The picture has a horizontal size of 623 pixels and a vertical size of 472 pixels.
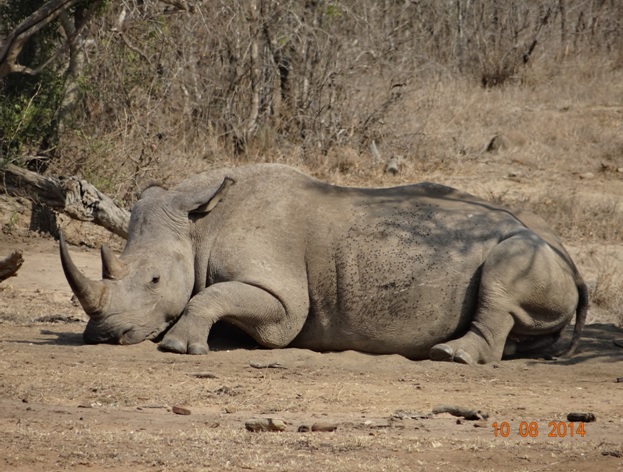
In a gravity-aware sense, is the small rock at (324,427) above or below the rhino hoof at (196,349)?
above

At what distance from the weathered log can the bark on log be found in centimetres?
282

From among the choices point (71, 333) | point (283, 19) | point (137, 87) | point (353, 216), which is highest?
point (283, 19)

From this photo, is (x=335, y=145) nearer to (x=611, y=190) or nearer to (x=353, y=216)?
(x=611, y=190)

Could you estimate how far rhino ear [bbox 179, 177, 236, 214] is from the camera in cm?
957

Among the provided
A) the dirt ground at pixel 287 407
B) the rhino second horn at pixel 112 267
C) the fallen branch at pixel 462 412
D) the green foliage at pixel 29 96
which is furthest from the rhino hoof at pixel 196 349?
the green foliage at pixel 29 96

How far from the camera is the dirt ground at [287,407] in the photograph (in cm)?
562

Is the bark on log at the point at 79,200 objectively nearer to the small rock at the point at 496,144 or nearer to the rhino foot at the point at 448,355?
the rhino foot at the point at 448,355

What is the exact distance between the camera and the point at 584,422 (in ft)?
22.4

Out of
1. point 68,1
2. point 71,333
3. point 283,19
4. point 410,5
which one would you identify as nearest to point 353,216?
point 71,333

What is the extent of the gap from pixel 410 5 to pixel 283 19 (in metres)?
4.51

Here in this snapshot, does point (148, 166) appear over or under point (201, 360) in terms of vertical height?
over

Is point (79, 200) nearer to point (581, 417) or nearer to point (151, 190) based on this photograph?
point (151, 190)

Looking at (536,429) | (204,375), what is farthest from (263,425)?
(204,375)

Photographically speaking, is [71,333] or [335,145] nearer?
[71,333]
